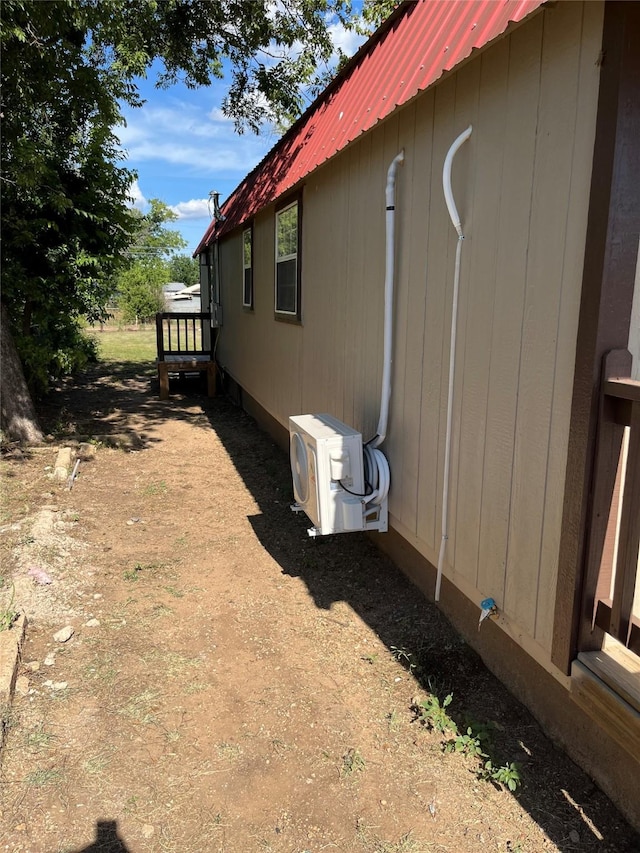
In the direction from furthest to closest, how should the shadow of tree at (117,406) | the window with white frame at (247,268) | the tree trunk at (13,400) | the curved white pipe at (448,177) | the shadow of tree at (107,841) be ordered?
the window with white frame at (247,268) → the shadow of tree at (117,406) → the tree trunk at (13,400) → the curved white pipe at (448,177) → the shadow of tree at (107,841)

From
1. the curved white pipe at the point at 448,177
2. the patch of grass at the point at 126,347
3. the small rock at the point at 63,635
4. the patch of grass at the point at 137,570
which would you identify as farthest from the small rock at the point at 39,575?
the patch of grass at the point at 126,347

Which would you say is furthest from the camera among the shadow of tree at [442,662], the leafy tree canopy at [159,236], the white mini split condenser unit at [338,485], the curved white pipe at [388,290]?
the leafy tree canopy at [159,236]

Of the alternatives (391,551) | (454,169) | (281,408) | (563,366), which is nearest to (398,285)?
(454,169)

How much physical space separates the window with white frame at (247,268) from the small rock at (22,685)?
6180mm

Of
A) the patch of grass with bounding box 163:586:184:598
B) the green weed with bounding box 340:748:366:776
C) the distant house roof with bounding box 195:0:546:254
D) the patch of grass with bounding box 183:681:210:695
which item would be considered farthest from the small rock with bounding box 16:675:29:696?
the distant house roof with bounding box 195:0:546:254

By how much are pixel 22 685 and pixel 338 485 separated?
192cm

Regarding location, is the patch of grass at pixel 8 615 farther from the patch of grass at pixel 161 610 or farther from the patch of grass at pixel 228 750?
the patch of grass at pixel 228 750

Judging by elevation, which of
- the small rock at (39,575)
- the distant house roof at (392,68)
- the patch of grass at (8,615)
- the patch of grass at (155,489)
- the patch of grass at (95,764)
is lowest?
the patch of grass at (155,489)

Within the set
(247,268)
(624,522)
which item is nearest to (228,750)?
(624,522)

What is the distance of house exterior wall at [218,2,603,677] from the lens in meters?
2.13

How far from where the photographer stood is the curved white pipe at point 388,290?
11.3 feet

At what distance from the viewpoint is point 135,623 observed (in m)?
3.34

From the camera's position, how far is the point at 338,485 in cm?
363

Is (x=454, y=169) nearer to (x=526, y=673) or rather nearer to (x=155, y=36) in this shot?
(x=526, y=673)
